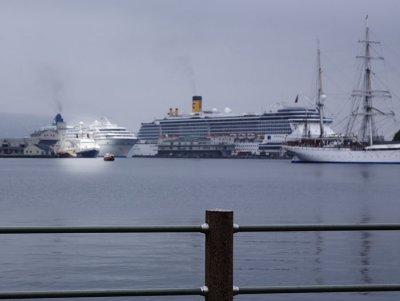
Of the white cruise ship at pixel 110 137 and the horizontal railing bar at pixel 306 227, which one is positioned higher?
the white cruise ship at pixel 110 137

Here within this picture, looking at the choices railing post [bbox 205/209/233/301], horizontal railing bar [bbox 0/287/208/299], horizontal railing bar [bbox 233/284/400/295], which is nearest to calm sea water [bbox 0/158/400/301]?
horizontal railing bar [bbox 233/284/400/295]

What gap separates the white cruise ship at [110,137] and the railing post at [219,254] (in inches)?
6840

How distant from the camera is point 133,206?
141 feet

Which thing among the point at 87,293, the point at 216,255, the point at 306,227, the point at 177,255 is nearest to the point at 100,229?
the point at 87,293

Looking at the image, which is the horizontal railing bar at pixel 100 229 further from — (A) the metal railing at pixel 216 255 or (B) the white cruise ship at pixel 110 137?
(B) the white cruise ship at pixel 110 137

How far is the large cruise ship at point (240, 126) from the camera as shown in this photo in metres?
168

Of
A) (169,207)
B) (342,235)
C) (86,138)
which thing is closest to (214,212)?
(342,235)

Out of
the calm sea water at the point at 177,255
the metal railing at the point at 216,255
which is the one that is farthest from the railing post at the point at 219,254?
the calm sea water at the point at 177,255

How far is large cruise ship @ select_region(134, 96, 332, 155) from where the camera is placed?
6624 inches

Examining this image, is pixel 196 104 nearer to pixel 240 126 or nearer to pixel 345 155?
pixel 240 126

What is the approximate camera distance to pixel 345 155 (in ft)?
449

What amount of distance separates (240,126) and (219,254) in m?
173

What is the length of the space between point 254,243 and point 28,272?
765cm

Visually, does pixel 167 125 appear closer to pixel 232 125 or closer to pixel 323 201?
pixel 232 125
